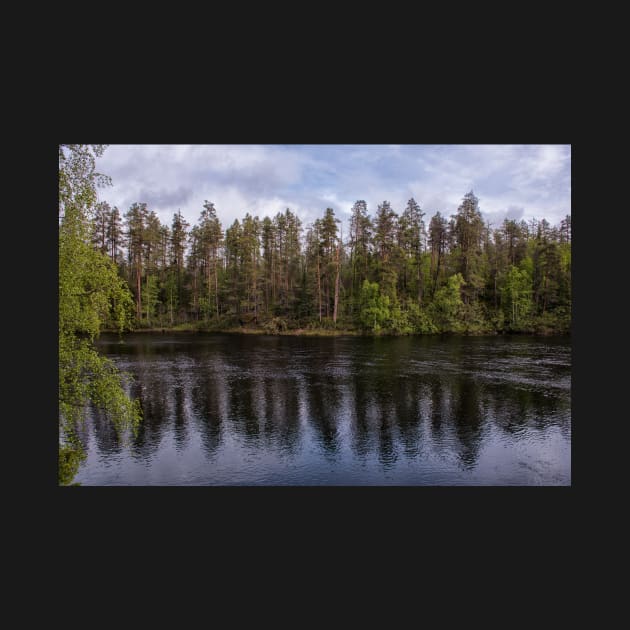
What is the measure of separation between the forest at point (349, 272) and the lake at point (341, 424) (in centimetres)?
1956

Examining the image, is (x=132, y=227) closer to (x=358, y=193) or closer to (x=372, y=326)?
(x=358, y=193)

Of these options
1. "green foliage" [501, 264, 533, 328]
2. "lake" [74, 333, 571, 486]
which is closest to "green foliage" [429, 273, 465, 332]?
"green foliage" [501, 264, 533, 328]

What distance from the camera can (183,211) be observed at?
2295 inches

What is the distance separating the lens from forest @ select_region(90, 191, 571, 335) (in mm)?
49312

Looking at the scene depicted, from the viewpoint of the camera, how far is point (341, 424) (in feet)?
56.3

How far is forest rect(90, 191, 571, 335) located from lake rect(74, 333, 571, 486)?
770 inches

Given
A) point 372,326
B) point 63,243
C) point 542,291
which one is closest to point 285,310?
point 372,326

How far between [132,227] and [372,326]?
1201 inches

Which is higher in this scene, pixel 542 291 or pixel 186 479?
pixel 542 291

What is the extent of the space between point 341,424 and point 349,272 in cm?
4127

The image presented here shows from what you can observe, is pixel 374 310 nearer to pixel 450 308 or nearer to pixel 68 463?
pixel 450 308

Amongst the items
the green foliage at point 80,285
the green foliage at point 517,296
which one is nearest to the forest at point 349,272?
the green foliage at point 517,296

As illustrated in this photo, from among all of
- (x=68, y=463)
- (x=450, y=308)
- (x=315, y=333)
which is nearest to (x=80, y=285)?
(x=68, y=463)

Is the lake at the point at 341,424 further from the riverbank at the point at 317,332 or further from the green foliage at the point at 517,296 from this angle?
the green foliage at the point at 517,296
